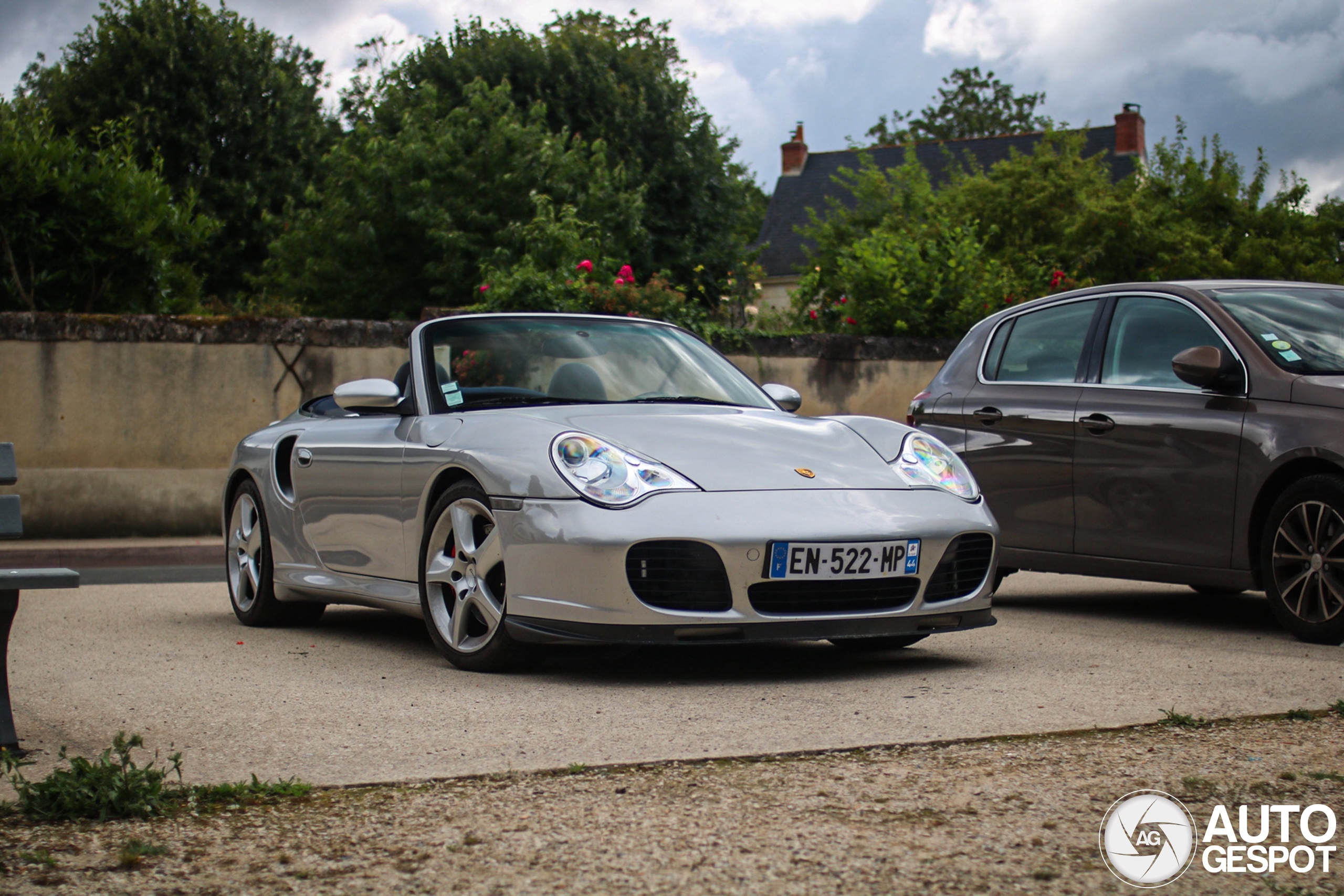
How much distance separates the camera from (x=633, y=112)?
34.7 metres

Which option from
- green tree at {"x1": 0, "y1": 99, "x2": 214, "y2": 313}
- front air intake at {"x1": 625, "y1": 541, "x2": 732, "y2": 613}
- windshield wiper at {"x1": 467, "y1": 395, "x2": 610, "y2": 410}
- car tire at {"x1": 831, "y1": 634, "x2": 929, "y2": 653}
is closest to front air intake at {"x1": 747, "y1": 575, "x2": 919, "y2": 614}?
front air intake at {"x1": 625, "y1": 541, "x2": 732, "y2": 613}

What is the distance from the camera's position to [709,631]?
15.5ft

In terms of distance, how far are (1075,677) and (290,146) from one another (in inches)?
1371

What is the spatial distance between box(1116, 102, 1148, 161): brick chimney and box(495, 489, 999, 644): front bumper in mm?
48860

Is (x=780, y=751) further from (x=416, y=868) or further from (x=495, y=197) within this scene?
(x=495, y=197)

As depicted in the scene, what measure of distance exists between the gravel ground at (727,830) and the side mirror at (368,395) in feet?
8.12

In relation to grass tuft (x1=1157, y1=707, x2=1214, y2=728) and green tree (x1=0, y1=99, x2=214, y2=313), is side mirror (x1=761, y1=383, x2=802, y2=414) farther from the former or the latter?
green tree (x1=0, y1=99, x2=214, y2=313)

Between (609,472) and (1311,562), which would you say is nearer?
(609,472)

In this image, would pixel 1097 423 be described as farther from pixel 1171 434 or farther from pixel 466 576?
pixel 466 576

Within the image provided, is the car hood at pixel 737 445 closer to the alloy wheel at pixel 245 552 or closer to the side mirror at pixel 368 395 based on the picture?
the side mirror at pixel 368 395

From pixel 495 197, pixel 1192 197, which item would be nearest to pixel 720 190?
pixel 495 197

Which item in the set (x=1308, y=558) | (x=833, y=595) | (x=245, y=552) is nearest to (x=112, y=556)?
(x=245, y=552)

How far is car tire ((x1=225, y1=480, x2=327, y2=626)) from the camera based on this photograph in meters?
6.83

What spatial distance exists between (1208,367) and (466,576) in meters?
3.17
